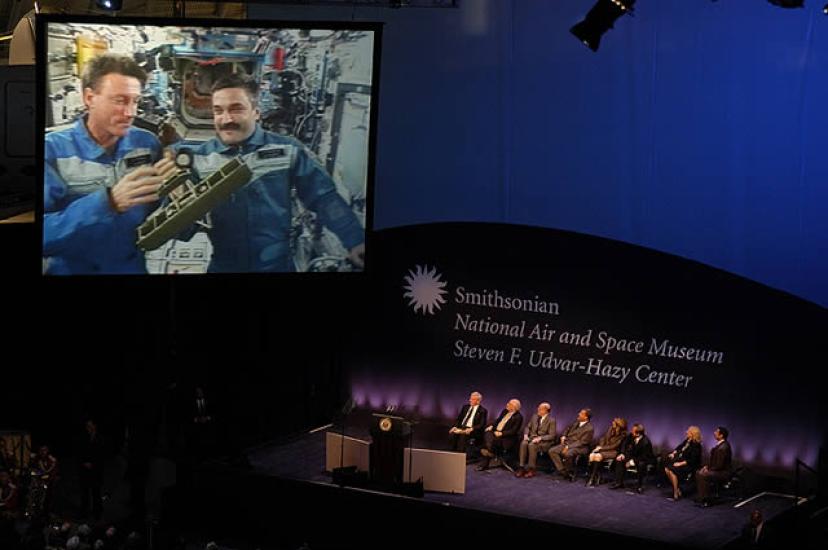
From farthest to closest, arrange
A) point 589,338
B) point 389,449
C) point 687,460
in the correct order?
point 589,338 → point 687,460 → point 389,449

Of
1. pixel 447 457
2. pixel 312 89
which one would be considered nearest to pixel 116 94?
pixel 312 89

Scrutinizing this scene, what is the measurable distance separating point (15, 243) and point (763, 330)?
7263 mm

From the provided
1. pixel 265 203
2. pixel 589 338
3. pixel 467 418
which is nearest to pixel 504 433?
pixel 467 418

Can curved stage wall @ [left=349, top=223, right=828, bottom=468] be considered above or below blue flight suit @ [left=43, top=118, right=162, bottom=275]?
below

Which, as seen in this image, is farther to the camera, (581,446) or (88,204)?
(581,446)

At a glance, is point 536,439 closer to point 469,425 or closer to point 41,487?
point 469,425

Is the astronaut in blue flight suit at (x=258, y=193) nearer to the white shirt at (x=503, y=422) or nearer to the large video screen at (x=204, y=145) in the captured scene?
the large video screen at (x=204, y=145)

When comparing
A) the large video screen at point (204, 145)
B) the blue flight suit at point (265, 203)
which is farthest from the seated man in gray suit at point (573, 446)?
the blue flight suit at point (265, 203)

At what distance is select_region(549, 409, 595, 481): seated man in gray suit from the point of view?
1249 cm

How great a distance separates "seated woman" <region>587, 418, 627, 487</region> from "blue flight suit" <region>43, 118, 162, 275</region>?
14.6 ft

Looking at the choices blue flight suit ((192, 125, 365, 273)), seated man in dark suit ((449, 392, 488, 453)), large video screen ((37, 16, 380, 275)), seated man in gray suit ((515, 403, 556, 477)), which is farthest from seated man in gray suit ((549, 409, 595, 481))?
blue flight suit ((192, 125, 365, 273))

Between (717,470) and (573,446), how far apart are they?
1.36 m

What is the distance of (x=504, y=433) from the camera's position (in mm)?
12805

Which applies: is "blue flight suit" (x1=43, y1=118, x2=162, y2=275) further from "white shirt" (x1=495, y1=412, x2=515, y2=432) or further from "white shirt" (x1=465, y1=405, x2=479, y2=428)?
"white shirt" (x1=495, y1=412, x2=515, y2=432)
